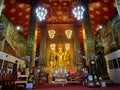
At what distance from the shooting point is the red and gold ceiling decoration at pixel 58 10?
51.8ft

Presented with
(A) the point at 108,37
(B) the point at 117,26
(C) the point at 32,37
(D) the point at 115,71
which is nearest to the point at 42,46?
(C) the point at 32,37

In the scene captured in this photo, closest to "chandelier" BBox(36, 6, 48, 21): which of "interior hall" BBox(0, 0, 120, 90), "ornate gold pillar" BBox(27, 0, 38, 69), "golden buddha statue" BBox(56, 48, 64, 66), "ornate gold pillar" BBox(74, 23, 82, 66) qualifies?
"interior hall" BBox(0, 0, 120, 90)

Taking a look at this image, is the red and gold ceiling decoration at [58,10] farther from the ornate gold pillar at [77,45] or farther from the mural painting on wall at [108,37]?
the ornate gold pillar at [77,45]

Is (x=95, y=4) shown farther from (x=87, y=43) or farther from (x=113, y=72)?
(x=113, y=72)

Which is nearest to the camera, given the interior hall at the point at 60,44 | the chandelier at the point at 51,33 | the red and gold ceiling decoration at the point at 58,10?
the interior hall at the point at 60,44

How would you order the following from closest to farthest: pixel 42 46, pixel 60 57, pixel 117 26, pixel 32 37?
1. pixel 32 37
2. pixel 117 26
3. pixel 60 57
4. pixel 42 46

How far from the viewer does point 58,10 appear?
20.2m

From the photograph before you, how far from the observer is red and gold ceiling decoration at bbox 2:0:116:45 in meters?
15.8

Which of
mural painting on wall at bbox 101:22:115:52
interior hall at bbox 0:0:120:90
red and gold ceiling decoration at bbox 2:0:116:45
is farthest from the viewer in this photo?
mural painting on wall at bbox 101:22:115:52

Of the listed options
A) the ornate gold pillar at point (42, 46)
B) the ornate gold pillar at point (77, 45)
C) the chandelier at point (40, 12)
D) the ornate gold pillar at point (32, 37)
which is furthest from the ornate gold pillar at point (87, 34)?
the ornate gold pillar at point (42, 46)

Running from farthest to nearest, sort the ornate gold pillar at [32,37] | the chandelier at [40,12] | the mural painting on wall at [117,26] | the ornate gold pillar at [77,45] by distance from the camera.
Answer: the ornate gold pillar at [77,45], the chandelier at [40,12], the mural painting on wall at [117,26], the ornate gold pillar at [32,37]

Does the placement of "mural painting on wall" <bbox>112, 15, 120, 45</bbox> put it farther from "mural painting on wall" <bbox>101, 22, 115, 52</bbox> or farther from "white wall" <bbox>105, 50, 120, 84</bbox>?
"white wall" <bbox>105, 50, 120, 84</bbox>

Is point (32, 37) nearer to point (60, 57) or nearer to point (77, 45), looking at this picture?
point (60, 57)

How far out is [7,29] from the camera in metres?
14.9
